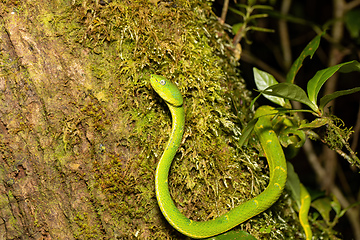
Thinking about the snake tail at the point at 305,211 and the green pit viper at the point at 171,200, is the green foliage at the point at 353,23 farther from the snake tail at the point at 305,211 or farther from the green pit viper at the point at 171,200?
the green pit viper at the point at 171,200

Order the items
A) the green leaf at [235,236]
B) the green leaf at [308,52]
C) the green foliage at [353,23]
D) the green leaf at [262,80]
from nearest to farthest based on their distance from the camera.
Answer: the green leaf at [235,236]
the green leaf at [308,52]
the green leaf at [262,80]
the green foliage at [353,23]

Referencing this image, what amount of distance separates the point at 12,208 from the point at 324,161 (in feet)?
16.4

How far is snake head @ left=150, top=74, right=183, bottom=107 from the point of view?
164 cm

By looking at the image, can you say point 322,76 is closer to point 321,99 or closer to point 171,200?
point 321,99

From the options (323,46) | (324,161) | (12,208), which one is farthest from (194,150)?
(323,46)

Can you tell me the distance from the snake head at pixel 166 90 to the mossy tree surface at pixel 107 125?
0.31 feet

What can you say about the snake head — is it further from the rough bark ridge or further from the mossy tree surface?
the rough bark ridge

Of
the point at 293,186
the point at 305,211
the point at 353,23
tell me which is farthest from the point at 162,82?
Answer: the point at 353,23

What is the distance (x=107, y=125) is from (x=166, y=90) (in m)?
0.38

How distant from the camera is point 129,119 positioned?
5.55 ft

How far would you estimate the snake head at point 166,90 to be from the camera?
1.64 meters

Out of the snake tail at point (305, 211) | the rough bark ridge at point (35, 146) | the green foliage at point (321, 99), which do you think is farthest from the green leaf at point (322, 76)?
the rough bark ridge at point (35, 146)

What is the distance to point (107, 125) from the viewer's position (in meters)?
1.64

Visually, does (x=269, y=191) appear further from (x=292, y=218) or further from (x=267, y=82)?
(x=267, y=82)
